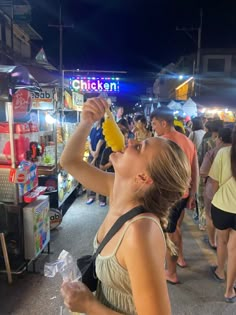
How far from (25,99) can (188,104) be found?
873 centimetres

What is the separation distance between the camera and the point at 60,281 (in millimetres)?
3188

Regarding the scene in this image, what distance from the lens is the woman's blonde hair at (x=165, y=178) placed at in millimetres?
1070

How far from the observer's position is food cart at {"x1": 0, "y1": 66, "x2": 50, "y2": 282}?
309 centimetres

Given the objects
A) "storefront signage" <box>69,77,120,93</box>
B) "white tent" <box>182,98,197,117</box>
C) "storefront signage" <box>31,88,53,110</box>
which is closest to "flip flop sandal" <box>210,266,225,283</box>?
"storefront signage" <box>31,88,53,110</box>

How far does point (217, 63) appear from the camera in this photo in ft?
81.3

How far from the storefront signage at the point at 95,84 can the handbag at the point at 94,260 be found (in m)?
8.64

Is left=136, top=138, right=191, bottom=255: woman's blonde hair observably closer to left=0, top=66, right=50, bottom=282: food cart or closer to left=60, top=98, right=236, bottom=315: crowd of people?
left=60, top=98, right=236, bottom=315: crowd of people

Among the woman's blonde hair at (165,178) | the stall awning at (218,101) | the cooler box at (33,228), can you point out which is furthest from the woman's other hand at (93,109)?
the stall awning at (218,101)

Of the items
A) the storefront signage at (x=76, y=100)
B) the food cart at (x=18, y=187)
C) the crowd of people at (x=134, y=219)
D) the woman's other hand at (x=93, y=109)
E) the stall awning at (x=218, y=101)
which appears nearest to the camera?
the crowd of people at (x=134, y=219)

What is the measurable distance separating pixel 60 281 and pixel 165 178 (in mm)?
2658

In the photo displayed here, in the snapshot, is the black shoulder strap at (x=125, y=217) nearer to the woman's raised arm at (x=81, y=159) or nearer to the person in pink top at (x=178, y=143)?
the woman's raised arm at (x=81, y=159)

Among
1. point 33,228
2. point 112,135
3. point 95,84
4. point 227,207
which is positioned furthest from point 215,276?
point 95,84

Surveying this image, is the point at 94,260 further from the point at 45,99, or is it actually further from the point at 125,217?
the point at 45,99

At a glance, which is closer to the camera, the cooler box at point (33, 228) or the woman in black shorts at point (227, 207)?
the woman in black shorts at point (227, 207)
